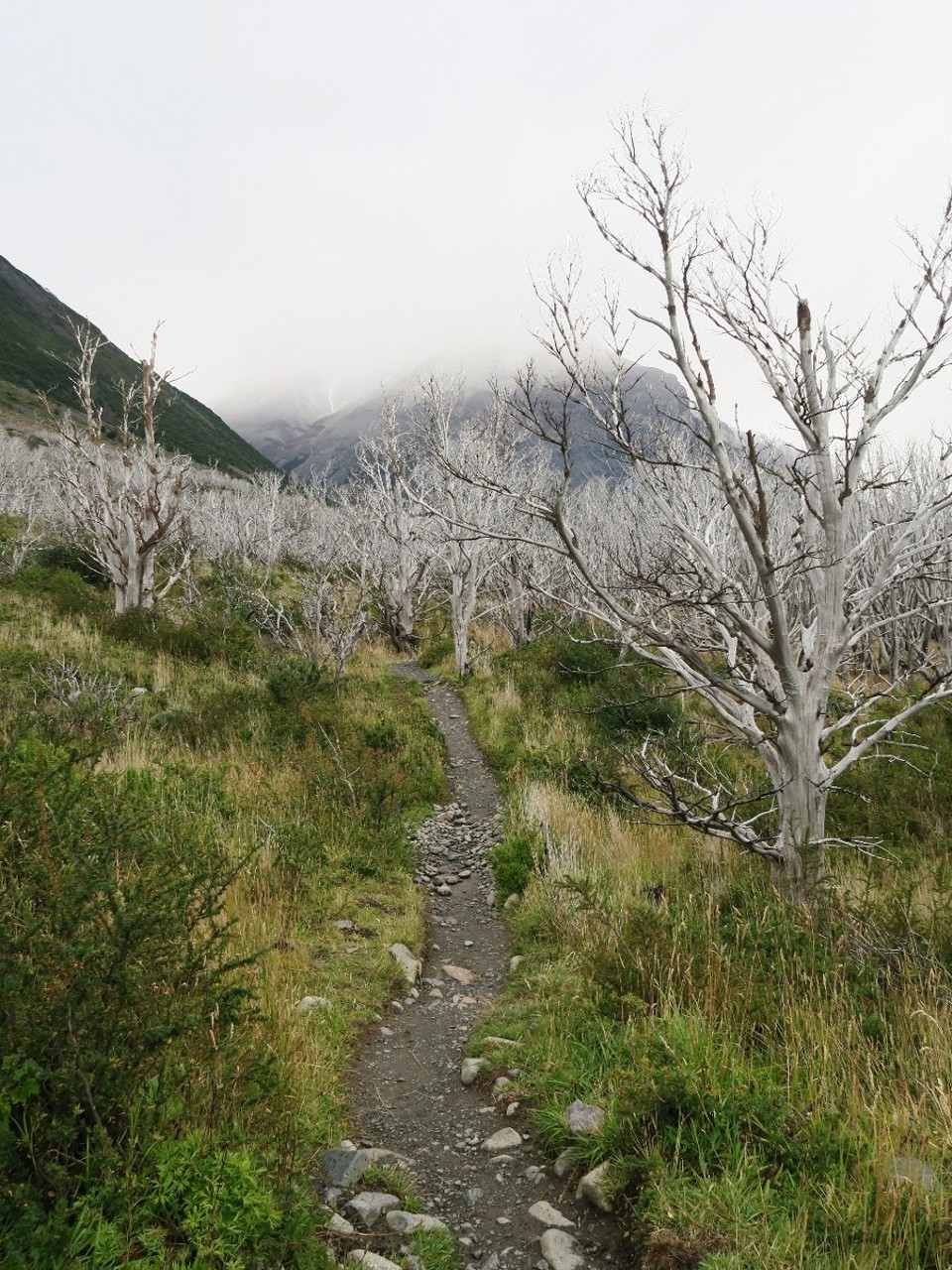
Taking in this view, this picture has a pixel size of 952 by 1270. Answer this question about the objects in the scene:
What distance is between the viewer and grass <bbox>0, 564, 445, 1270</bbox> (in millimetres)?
2182

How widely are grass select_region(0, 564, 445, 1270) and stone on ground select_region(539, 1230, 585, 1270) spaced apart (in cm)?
41

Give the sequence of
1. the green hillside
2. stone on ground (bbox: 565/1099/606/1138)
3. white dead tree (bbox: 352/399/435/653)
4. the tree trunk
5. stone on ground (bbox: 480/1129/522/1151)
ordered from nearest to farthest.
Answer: stone on ground (bbox: 565/1099/606/1138) < stone on ground (bbox: 480/1129/522/1151) < the tree trunk < white dead tree (bbox: 352/399/435/653) < the green hillside

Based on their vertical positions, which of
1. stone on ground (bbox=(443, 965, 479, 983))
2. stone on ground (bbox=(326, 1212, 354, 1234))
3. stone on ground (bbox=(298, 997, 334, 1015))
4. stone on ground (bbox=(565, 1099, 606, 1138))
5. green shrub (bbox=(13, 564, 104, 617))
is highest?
stone on ground (bbox=(565, 1099, 606, 1138))

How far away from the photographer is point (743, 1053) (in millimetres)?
3275

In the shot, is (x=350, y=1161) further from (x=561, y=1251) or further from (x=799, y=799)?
(x=799, y=799)

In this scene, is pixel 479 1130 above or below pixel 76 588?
above

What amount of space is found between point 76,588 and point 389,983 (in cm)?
1383

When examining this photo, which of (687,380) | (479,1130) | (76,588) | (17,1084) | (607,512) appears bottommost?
(76,588)

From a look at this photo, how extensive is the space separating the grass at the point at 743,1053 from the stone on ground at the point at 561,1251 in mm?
240

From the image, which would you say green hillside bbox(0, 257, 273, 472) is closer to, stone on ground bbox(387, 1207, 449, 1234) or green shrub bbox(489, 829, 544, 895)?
green shrub bbox(489, 829, 544, 895)

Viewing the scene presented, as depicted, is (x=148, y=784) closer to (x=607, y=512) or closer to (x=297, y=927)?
(x=297, y=927)

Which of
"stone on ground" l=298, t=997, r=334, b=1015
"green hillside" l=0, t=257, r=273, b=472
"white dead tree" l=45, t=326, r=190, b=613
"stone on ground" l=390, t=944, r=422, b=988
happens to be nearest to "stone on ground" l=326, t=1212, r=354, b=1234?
"stone on ground" l=298, t=997, r=334, b=1015

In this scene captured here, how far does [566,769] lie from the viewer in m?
8.92

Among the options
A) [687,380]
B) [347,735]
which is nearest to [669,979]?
[687,380]
